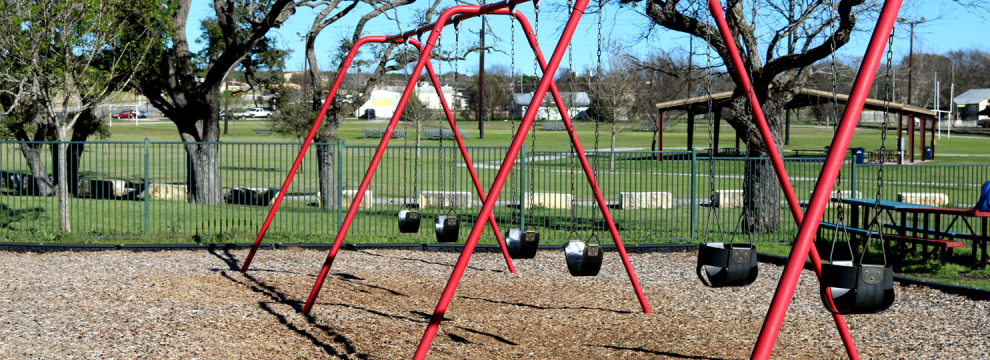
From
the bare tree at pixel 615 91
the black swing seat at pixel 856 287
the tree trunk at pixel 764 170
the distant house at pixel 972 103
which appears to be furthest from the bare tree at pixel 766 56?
the distant house at pixel 972 103

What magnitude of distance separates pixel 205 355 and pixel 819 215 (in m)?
4.31

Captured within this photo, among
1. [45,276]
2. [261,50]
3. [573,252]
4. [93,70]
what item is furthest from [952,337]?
[261,50]

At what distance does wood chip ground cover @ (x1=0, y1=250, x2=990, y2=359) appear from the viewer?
6125 millimetres

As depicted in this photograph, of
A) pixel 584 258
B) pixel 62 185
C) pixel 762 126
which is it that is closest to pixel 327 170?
pixel 62 185

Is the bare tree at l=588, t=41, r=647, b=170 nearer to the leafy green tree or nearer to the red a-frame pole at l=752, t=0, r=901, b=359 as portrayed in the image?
the leafy green tree

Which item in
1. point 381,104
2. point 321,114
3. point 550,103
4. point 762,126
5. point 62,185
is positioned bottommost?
point 62,185

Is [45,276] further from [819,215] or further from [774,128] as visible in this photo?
[774,128]

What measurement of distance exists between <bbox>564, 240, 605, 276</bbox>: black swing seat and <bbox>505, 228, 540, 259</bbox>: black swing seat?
65 cm

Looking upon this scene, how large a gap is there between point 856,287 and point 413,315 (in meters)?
4.34

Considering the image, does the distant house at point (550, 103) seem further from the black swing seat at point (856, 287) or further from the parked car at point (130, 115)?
the parked car at point (130, 115)

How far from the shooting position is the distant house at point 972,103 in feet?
299

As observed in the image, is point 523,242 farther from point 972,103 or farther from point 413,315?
point 972,103

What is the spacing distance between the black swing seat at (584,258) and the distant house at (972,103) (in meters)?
97.4

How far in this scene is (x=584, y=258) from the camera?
6.33 meters
